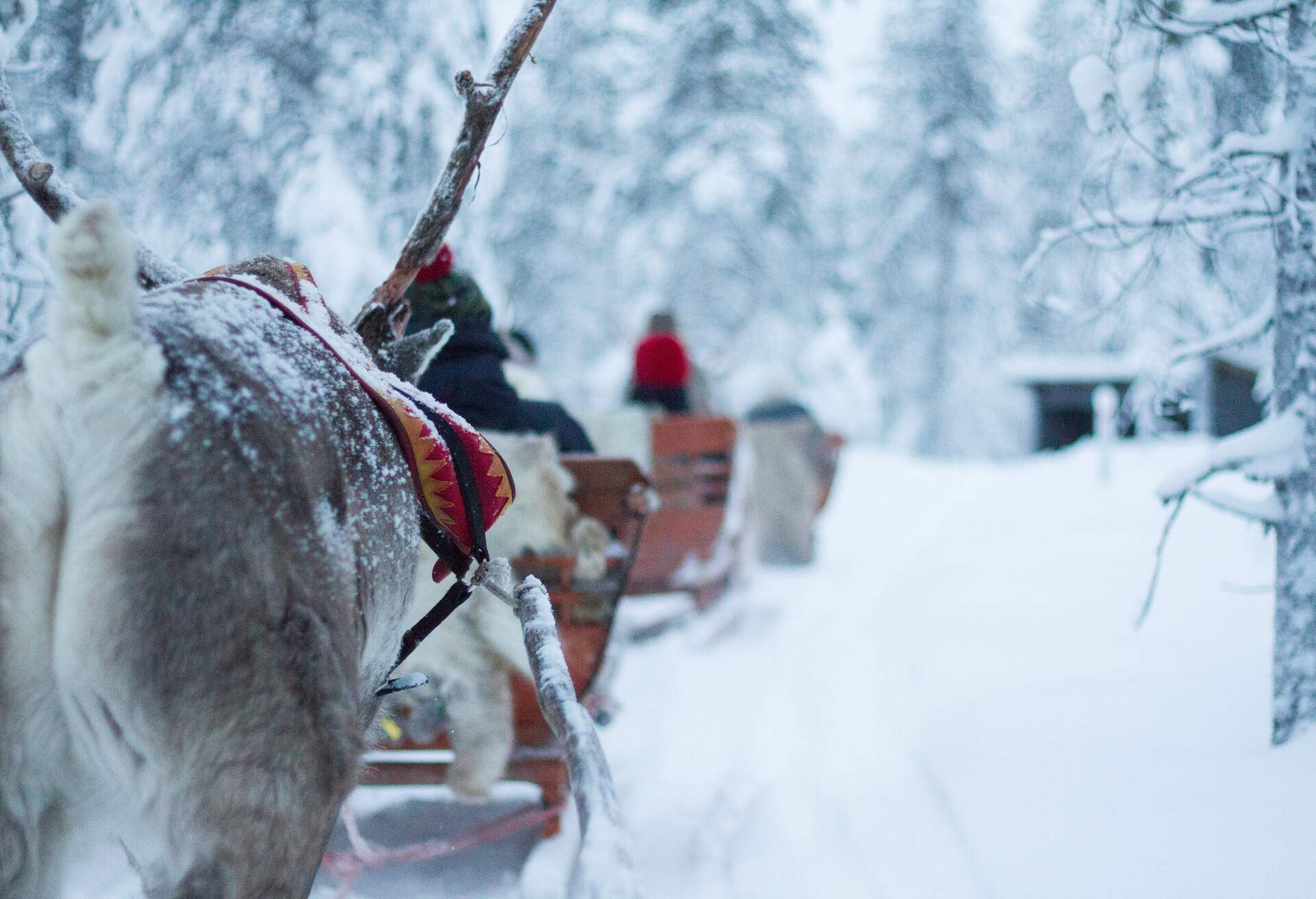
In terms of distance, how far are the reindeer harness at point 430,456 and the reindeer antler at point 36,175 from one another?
19 cm

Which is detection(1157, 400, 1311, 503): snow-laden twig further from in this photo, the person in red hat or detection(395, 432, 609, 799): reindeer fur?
Answer: the person in red hat

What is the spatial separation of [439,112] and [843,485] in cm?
1102

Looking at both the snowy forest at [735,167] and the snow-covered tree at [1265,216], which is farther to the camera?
the snowy forest at [735,167]

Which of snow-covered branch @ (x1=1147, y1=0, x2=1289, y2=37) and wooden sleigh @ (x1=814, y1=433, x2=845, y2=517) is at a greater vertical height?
snow-covered branch @ (x1=1147, y1=0, x2=1289, y2=37)

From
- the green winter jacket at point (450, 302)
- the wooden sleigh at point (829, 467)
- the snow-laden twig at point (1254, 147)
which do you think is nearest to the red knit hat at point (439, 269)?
the green winter jacket at point (450, 302)

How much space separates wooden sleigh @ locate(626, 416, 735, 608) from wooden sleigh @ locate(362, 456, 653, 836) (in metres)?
2.12

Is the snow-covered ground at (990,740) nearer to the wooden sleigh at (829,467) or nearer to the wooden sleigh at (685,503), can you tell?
the wooden sleigh at (685,503)

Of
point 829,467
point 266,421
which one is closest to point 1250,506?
point 266,421

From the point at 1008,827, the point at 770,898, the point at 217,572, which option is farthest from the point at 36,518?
the point at 1008,827

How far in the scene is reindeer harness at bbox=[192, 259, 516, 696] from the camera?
5.61 ft

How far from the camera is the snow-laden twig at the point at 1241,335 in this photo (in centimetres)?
336

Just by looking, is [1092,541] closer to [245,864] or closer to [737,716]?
[737,716]

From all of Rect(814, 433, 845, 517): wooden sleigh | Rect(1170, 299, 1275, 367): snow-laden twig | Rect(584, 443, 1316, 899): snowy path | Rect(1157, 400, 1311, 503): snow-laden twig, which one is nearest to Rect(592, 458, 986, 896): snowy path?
Rect(584, 443, 1316, 899): snowy path

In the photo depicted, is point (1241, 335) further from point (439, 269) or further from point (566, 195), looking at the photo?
point (566, 195)
